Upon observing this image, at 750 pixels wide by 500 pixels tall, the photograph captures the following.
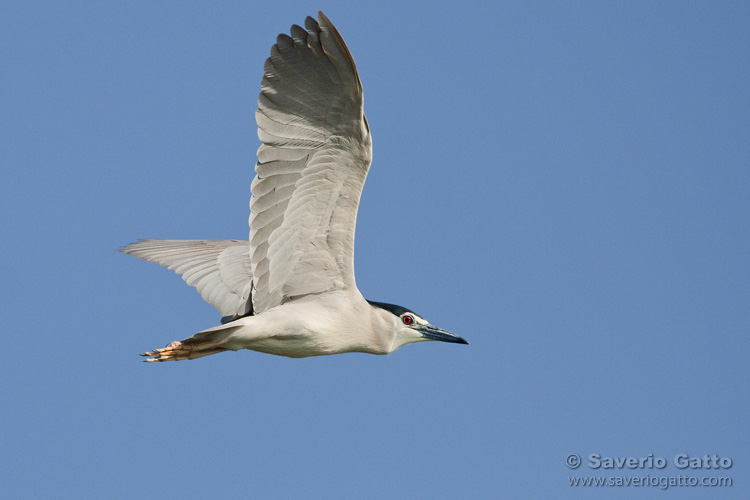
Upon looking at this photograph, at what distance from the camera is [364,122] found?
7.79 m

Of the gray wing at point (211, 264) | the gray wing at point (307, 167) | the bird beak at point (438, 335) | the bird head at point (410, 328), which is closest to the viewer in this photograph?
the gray wing at point (307, 167)

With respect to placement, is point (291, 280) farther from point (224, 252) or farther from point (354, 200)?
point (224, 252)

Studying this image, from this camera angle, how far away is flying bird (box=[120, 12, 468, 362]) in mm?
7734

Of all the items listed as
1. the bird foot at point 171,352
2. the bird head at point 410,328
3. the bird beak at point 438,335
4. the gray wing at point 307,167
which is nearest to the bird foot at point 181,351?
the bird foot at point 171,352

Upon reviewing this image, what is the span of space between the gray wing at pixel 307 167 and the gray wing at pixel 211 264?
0.80 metres

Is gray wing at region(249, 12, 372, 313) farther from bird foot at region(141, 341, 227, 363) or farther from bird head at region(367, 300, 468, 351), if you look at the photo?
bird head at region(367, 300, 468, 351)

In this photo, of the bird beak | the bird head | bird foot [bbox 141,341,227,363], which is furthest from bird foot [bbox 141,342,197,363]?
the bird beak

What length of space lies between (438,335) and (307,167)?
3.09 metres

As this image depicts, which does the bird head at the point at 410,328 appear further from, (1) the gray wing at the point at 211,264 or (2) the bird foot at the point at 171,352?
(2) the bird foot at the point at 171,352

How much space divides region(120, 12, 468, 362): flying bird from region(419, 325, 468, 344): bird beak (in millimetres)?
84

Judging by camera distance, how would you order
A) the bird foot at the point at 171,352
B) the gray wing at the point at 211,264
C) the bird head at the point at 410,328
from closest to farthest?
the bird foot at the point at 171,352 < the bird head at the point at 410,328 < the gray wing at the point at 211,264

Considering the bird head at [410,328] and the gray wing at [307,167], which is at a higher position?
the gray wing at [307,167]

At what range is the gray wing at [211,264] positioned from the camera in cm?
1040

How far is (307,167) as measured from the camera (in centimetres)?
814
